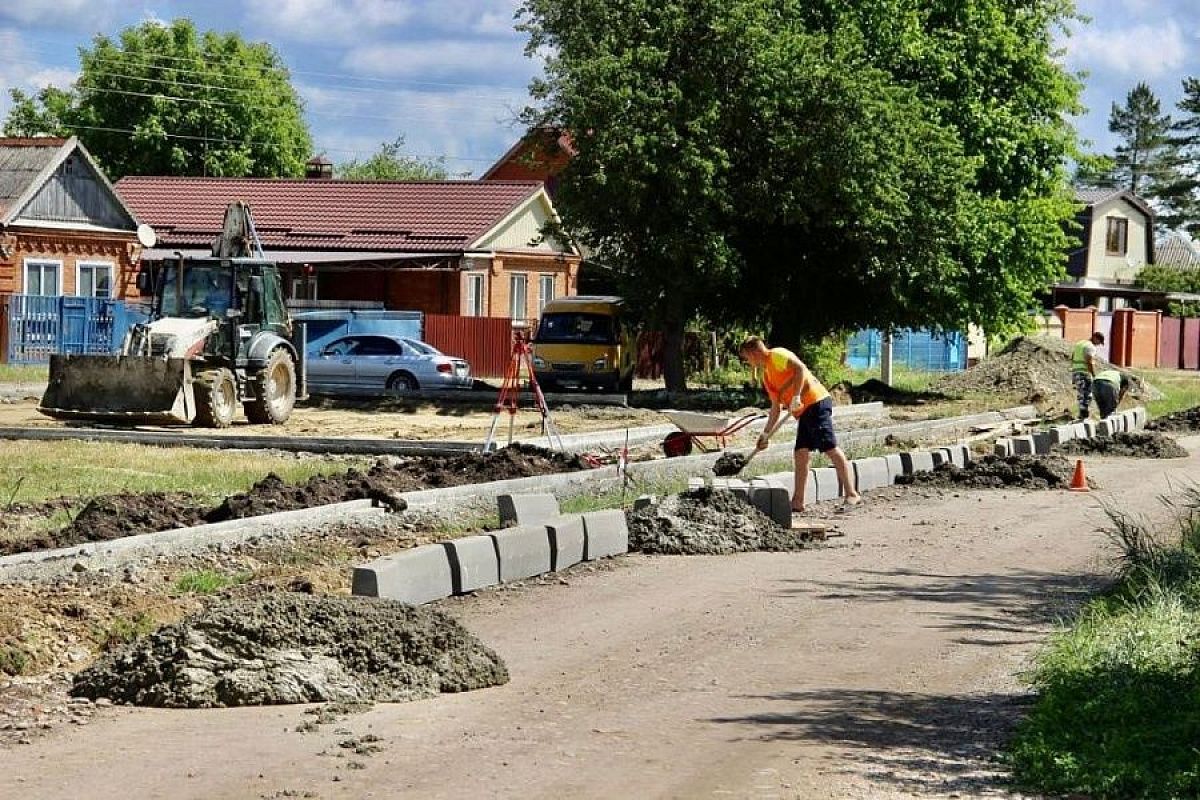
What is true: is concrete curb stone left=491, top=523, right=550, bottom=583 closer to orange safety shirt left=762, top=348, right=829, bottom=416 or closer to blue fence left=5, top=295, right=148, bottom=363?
orange safety shirt left=762, top=348, right=829, bottom=416

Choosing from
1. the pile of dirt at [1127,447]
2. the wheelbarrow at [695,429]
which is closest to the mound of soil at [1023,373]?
the pile of dirt at [1127,447]

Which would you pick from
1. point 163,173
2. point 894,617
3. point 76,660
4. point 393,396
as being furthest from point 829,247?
point 163,173

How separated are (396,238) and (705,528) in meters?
34.4

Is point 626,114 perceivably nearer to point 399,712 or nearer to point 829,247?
point 829,247

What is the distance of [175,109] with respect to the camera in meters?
81.6

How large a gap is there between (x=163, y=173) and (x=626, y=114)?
51853 millimetres

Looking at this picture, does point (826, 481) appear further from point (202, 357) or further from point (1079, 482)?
point (202, 357)

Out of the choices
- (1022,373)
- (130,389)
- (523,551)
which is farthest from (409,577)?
(1022,373)

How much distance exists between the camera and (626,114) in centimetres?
3353

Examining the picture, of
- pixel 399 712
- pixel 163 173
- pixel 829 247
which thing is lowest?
pixel 399 712

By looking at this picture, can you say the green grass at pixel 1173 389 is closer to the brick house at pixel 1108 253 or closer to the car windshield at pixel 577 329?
the car windshield at pixel 577 329

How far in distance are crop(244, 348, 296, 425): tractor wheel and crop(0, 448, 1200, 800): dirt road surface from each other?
14328mm

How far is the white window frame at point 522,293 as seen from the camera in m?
50.7

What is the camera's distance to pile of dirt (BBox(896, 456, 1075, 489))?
20969 millimetres
